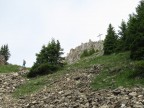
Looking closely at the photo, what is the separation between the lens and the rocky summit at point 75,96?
23.2 metres

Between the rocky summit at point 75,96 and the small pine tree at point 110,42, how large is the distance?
19482 mm

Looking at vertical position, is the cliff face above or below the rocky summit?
above

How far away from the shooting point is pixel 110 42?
5847 cm

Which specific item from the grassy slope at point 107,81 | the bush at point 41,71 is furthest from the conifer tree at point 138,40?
the bush at point 41,71

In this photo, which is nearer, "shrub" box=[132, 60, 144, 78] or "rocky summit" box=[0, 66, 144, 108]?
"rocky summit" box=[0, 66, 144, 108]

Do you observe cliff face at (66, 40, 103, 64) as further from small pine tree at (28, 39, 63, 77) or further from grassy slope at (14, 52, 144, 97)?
grassy slope at (14, 52, 144, 97)

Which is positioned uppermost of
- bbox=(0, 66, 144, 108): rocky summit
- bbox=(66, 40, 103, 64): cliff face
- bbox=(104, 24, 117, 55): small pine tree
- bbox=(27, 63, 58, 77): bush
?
bbox=(66, 40, 103, 64): cliff face

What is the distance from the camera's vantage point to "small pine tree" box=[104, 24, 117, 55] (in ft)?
185

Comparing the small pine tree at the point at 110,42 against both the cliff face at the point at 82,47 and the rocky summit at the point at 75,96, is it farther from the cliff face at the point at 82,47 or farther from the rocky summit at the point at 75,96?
the cliff face at the point at 82,47

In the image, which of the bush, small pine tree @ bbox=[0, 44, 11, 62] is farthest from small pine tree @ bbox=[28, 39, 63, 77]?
small pine tree @ bbox=[0, 44, 11, 62]

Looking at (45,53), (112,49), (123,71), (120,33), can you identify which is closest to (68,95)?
(123,71)

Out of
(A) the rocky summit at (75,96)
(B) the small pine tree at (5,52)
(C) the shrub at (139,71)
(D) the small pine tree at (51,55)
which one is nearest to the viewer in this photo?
(A) the rocky summit at (75,96)

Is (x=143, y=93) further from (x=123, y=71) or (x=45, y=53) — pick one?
(x=45, y=53)

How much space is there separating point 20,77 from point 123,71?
15.4 metres
